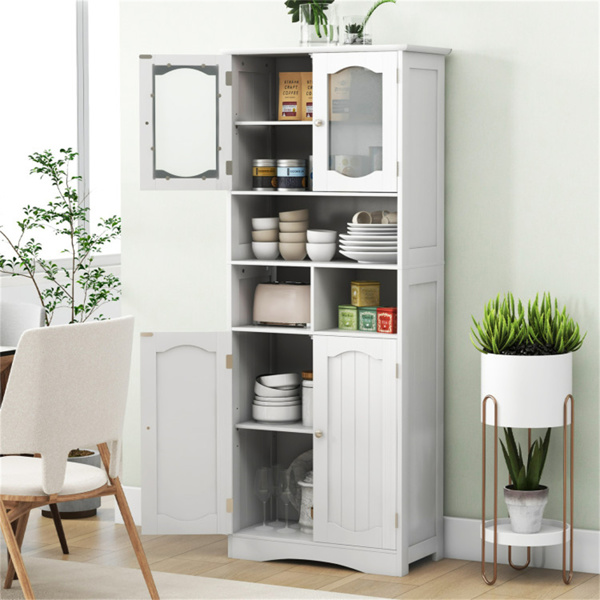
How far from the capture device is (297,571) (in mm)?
4031

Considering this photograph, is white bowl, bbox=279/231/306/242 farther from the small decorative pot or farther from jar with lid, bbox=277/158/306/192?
the small decorative pot

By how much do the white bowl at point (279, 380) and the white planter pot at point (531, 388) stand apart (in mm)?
796

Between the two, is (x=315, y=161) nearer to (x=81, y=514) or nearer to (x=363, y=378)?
(x=363, y=378)

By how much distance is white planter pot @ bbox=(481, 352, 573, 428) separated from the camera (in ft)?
12.3

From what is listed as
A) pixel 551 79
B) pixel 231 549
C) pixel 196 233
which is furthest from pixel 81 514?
pixel 551 79

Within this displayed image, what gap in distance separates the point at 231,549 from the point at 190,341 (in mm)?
781

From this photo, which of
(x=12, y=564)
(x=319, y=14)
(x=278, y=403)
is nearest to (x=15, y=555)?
(x=12, y=564)

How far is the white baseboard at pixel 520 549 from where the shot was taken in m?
3.95

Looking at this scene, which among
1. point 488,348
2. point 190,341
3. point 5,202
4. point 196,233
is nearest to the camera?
point 488,348

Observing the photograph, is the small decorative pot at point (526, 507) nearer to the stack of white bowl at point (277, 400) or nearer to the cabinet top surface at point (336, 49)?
the stack of white bowl at point (277, 400)

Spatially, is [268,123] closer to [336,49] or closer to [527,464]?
[336,49]

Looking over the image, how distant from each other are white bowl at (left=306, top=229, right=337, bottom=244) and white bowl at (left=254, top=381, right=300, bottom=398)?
0.56 meters

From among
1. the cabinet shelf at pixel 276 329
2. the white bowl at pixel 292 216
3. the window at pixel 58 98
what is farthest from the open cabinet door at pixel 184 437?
the window at pixel 58 98

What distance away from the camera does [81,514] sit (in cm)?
480
